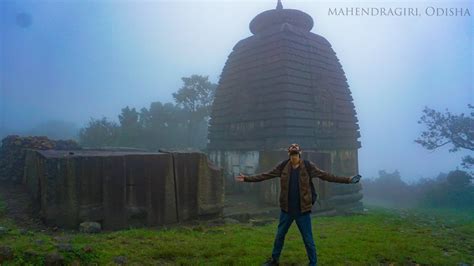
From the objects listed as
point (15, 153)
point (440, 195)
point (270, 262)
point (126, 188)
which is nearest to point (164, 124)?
point (15, 153)

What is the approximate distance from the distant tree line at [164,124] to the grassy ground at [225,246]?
2494 centimetres

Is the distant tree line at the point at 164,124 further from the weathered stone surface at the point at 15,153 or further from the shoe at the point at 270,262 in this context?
the shoe at the point at 270,262

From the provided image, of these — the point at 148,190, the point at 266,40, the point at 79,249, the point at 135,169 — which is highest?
the point at 266,40

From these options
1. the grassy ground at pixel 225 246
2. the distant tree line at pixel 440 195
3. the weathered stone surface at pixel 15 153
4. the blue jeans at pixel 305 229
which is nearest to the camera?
the blue jeans at pixel 305 229

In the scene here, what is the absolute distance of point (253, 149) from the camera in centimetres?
1514

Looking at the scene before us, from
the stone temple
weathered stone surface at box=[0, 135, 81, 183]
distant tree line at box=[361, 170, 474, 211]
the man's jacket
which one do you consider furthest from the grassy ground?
distant tree line at box=[361, 170, 474, 211]

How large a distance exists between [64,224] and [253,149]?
9.32 m

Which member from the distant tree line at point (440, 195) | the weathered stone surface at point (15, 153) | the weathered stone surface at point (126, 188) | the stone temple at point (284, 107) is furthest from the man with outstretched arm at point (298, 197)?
the distant tree line at point (440, 195)

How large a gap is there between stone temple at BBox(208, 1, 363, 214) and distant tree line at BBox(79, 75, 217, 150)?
54.1 ft

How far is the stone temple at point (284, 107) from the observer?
14234 millimetres

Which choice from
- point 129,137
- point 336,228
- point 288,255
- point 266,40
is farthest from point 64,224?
point 129,137

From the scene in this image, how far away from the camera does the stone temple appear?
14.2 metres

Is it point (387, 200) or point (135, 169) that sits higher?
point (135, 169)

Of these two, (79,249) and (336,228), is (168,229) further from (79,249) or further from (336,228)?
(336,228)
